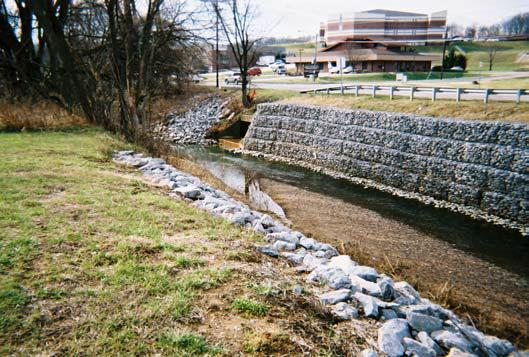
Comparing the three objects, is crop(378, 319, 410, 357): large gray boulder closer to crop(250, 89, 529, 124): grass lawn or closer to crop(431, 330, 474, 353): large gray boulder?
crop(431, 330, 474, 353): large gray boulder

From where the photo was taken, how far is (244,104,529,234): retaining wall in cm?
1301

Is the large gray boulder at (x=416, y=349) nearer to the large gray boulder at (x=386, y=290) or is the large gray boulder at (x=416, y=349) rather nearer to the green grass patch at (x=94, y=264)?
the large gray boulder at (x=386, y=290)

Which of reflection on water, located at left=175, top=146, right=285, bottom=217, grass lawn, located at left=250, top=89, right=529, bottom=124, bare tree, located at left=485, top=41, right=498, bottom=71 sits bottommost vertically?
reflection on water, located at left=175, top=146, right=285, bottom=217

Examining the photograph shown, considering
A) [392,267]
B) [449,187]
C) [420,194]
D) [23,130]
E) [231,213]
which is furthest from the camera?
[420,194]

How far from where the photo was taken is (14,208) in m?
5.69

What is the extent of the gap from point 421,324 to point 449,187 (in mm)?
11316

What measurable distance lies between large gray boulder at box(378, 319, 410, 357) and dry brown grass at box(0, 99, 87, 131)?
12.3m

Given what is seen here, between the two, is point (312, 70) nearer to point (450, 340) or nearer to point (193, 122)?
point (193, 122)

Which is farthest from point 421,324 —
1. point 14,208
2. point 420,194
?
point 420,194

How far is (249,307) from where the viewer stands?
4.03 meters

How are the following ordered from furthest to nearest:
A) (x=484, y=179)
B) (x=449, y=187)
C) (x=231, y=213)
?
(x=449, y=187)
(x=484, y=179)
(x=231, y=213)

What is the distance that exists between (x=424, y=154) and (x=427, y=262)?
748 centimetres

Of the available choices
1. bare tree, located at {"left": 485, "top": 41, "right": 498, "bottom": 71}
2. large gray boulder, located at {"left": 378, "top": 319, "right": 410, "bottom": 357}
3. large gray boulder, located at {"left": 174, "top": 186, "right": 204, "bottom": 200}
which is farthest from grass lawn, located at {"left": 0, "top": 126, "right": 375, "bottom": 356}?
bare tree, located at {"left": 485, "top": 41, "right": 498, "bottom": 71}

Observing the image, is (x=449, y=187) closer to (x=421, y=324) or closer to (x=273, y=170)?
(x=273, y=170)
